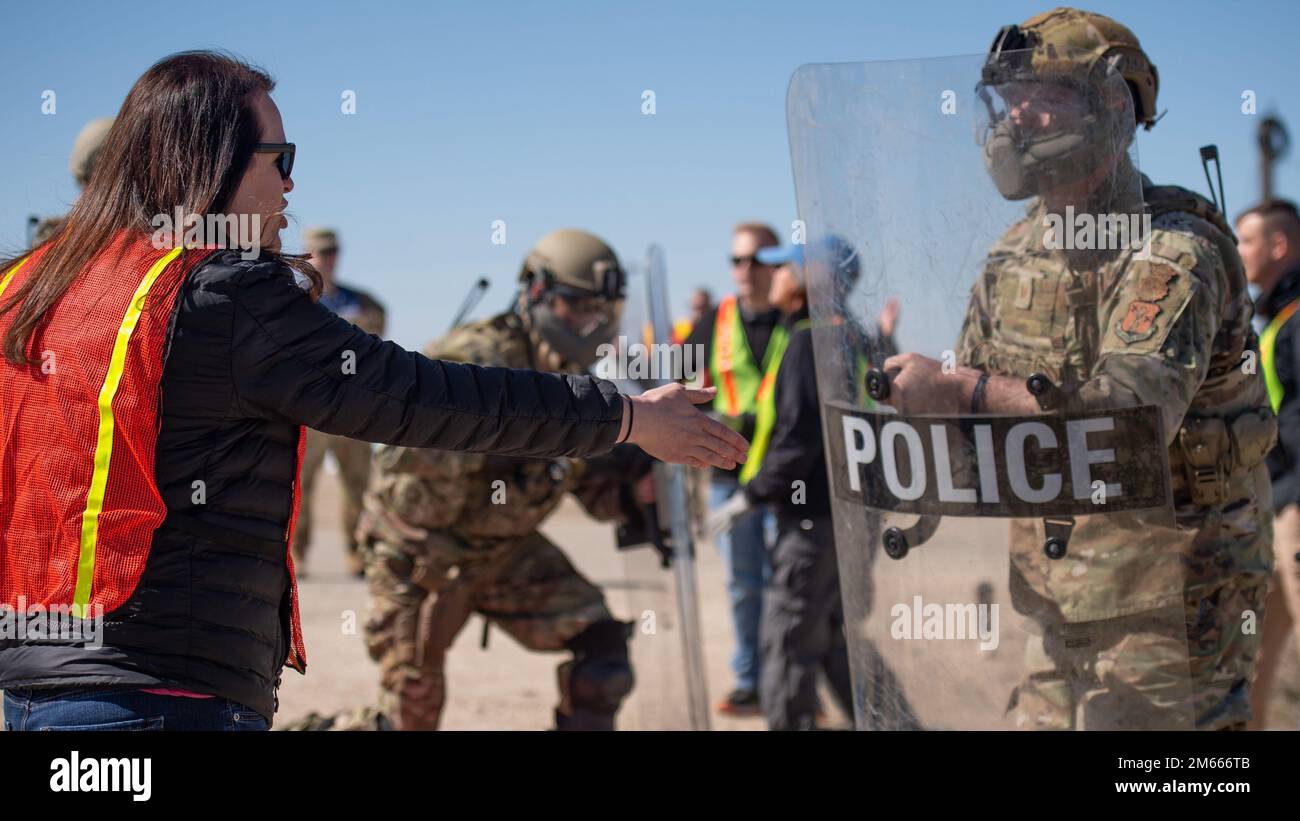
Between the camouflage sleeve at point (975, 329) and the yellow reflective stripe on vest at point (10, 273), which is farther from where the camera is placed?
the camouflage sleeve at point (975, 329)

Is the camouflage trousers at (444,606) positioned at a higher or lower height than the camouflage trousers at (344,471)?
lower

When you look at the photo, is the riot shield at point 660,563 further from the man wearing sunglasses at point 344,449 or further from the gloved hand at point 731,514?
the man wearing sunglasses at point 344,449

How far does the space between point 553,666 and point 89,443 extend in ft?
17.5

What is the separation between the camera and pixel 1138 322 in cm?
241

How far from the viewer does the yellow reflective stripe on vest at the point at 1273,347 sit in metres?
4.70

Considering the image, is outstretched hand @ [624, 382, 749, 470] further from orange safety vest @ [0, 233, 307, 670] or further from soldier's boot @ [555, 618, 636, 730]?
soldier's boot @ [555, 618, 636, 730]

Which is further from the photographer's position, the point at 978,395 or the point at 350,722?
the point at 350,722

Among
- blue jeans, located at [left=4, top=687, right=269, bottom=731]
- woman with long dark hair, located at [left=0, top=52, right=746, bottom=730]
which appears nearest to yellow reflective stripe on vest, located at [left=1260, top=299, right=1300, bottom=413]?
woman with long dark hair, located at [left=0, top=52, right=746, bottom=730]

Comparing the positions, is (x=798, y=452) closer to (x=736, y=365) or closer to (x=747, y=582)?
(x=747, y=582)

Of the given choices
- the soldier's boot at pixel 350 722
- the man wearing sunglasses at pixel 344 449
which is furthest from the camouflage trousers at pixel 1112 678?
the man wearing sunglasses at pixel 344 449

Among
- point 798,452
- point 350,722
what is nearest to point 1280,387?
point 798,452

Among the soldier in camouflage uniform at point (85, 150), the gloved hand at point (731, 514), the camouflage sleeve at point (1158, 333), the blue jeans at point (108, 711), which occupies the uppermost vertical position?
the soldier in camouflage uniform at point (85, 150)

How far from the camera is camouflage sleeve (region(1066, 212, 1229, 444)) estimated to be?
2.39 meters
